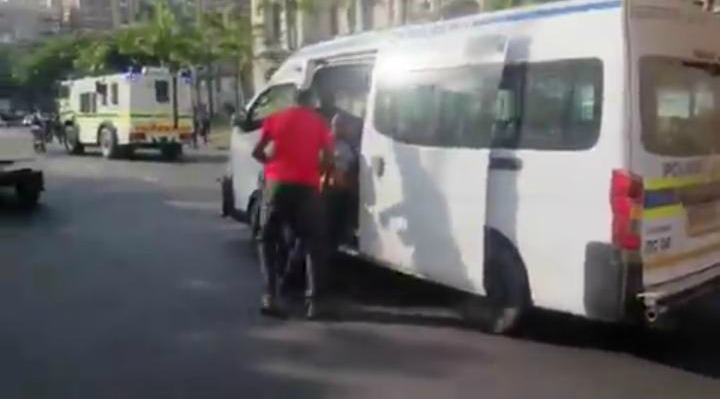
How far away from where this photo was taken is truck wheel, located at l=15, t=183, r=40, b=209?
53.2 feet

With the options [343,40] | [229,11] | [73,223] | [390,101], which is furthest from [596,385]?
[229,11]

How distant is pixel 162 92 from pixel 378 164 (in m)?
21.0

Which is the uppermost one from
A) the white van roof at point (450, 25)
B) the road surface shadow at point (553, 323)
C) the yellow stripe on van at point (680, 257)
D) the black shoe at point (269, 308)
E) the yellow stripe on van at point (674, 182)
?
the white van roof at point (450, 25)

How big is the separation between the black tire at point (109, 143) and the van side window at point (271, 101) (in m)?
19.6

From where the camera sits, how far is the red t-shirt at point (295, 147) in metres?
7.49

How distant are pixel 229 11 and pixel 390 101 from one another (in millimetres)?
43427

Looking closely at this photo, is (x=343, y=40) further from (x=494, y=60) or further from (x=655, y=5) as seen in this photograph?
(x=655, y=5)

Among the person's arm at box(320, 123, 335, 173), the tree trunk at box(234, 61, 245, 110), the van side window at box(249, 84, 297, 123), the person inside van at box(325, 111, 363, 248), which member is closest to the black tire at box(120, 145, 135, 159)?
the tree trunk at box(234, 61, 245, 110)

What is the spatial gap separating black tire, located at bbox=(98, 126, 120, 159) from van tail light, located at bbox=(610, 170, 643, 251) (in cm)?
2458

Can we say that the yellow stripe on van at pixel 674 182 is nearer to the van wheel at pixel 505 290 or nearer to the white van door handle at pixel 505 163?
the white van door handle at pixel 505 163

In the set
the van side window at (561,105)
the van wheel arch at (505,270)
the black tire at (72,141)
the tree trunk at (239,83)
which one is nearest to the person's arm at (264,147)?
the van wheel arch at (505,270)

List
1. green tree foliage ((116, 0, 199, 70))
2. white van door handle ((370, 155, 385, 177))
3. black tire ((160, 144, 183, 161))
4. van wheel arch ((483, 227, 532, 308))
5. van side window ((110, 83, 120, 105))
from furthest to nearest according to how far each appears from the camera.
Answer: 1. green tree foliage ((116, 0, 199, 70))
2. black tire ((160, 144, 183, 161))
3. van side window ((110, 83, 120, 105))
4. white van door handle ((370, 155, 385, 177))
5. van wheel arch ((483, 227, 532, 308))

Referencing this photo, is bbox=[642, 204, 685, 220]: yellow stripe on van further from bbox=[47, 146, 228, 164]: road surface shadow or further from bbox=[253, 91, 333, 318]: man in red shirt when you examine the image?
bbox=[47, 146, 228, 164]: road surface shadow

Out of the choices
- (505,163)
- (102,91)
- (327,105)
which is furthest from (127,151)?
(505,163)
